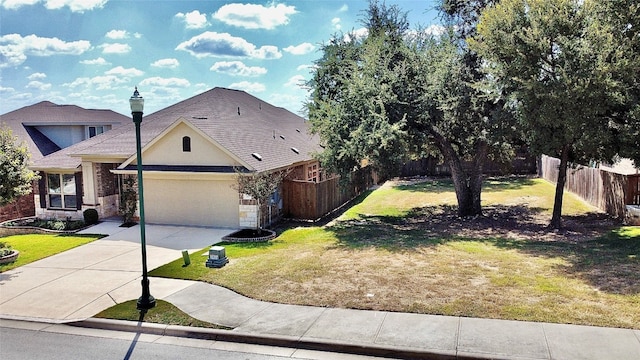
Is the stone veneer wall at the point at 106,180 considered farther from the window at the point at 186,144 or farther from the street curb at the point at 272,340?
the street curb at the point at 272,340

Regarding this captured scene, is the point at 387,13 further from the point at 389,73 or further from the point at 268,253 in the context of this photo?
the point at 268,253

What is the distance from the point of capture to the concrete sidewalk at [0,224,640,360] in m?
7.03

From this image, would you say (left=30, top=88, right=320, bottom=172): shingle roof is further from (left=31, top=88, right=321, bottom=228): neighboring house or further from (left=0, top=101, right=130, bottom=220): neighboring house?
(left=0, top=101, right=130, bottom=220): neighboring house

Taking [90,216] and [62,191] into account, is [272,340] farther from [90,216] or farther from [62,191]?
[62,191]

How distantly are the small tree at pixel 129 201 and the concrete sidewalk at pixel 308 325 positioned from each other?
Answer: 294 inches

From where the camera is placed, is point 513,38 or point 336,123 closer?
point 513,38

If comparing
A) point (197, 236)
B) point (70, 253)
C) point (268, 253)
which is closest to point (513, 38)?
point (268, 253)

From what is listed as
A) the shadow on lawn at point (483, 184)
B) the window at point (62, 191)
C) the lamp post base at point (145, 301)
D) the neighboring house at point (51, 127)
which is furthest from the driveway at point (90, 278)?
the shadow on lawn at point (483, 184)

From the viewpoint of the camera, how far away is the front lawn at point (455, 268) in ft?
28.8

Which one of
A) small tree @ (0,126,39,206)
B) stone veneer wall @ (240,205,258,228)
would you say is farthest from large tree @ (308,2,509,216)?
small tree @ (0,126,39,206)

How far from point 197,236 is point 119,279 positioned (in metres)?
5.49

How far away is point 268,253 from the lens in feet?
46.3

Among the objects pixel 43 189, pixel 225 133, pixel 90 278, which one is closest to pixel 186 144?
pixel 225 133

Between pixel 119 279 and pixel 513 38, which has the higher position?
pixel 513 38
